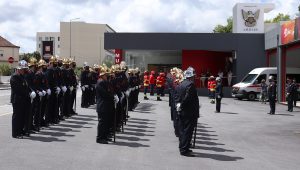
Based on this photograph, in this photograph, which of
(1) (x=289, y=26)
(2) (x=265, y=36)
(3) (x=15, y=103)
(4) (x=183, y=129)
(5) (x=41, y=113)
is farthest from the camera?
(2) (x=265, y=36)

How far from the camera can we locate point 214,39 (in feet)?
125

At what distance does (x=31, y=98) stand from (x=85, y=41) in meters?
111

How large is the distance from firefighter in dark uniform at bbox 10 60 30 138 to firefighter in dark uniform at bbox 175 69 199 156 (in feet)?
13.1

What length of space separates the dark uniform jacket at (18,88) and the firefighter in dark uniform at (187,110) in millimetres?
3977

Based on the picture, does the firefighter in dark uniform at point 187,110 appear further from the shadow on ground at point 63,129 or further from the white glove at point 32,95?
the white glove at point 32,95

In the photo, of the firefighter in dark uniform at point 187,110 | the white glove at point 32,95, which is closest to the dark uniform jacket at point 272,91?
the firefighter in dark uniform at point 187,110

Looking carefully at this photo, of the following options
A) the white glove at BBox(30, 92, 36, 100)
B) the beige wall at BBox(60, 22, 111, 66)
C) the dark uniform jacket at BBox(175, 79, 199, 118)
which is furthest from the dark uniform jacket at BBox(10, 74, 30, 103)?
the beige wall at BBox(60, 22, 111, 66)

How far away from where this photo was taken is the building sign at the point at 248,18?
44.9 m

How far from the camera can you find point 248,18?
44938 mm

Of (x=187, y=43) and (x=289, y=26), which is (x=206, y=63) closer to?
(x=187, y=43)

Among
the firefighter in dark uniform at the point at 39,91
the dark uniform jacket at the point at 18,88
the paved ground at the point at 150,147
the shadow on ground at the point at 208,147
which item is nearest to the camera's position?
the paved ground at the point at 150,147

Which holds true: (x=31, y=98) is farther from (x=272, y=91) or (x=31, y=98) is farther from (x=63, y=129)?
(x=272, y=91)

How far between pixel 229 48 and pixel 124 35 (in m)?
8.05

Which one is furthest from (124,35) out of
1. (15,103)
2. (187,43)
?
(15,103)
